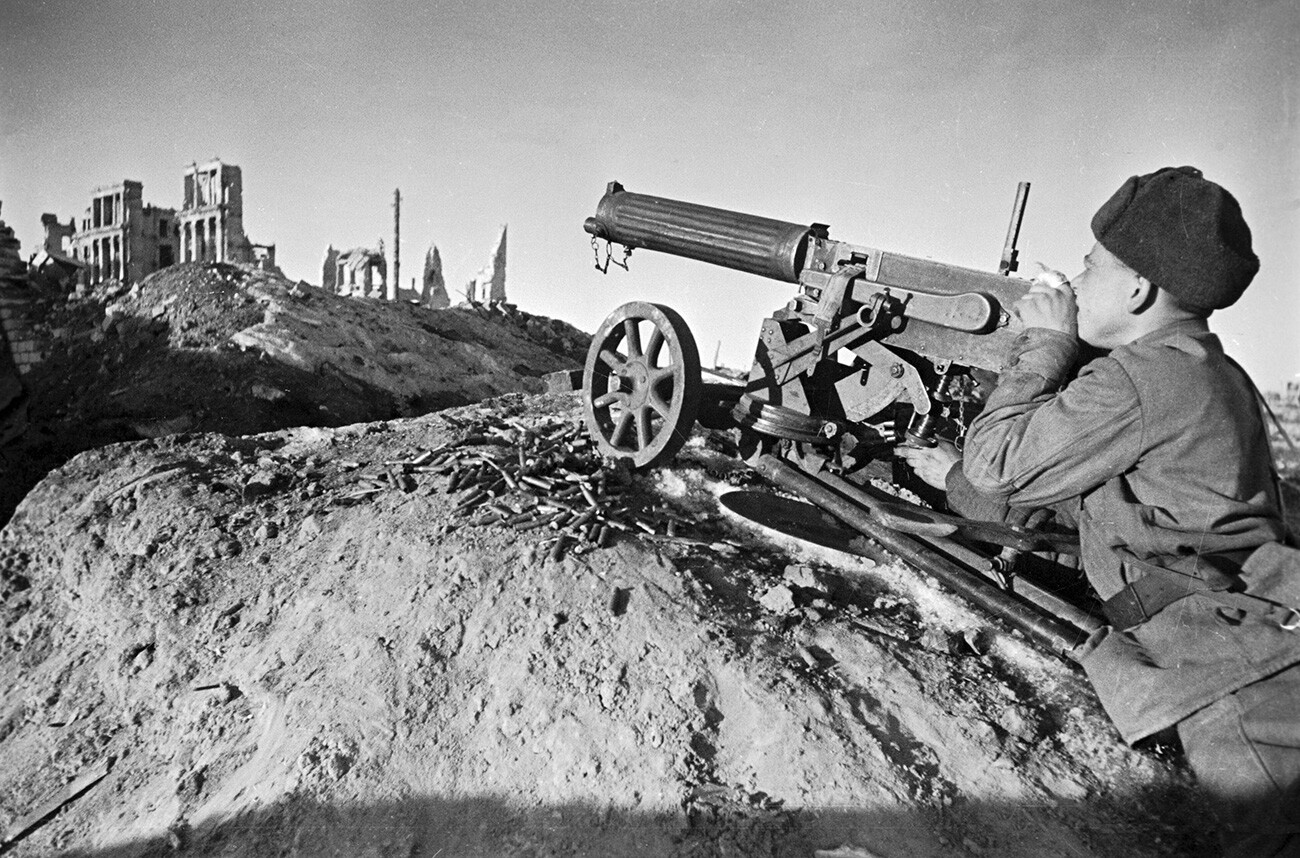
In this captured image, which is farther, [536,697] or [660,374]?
[660,374]

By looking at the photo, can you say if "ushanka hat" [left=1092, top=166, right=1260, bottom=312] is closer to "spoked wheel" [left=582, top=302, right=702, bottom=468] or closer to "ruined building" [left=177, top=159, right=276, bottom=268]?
"spoked wheel" [left=582, top=302, right=702, bottom=468]

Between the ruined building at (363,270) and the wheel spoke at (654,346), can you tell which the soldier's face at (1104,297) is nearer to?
the wheel spoke at (654,346)

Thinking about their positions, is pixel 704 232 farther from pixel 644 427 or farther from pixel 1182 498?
pixel 1182 498

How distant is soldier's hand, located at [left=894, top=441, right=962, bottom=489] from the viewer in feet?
14.7

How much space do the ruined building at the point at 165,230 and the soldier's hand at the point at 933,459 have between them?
34.4m

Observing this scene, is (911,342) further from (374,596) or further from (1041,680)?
(374,596)

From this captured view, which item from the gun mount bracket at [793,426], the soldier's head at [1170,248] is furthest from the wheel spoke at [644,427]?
the soldier's head at [1170,248]

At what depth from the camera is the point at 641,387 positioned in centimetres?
530

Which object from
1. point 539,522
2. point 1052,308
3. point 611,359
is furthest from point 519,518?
point 1052,308

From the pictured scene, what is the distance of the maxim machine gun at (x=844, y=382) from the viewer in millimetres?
4066

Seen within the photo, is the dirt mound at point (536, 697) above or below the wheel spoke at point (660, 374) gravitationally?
below

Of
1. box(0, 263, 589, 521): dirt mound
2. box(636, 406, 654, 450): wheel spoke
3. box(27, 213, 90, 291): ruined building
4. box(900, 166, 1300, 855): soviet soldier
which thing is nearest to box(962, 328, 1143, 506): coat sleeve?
box(900, 166, 1300, 855): soviet soldier

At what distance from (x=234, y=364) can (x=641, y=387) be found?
10700 mm

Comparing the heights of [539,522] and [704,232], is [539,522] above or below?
below
